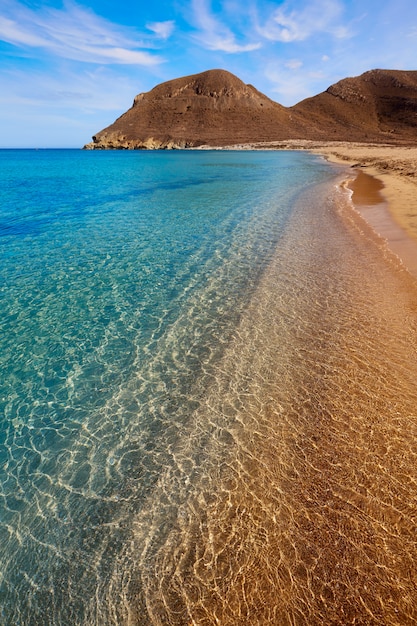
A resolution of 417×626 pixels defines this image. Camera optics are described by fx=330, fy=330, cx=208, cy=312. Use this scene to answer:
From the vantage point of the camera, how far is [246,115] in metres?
164

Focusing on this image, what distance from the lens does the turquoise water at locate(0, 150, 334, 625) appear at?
13.2 feet

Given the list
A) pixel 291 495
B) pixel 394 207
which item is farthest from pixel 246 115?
pixel 291 495

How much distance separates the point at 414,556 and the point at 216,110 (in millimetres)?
193505

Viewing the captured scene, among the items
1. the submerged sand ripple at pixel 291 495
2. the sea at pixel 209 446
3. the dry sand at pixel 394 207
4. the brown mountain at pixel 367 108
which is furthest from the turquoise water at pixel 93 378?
the brown mountain at pixel 367 108

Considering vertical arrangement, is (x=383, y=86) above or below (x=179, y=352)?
above

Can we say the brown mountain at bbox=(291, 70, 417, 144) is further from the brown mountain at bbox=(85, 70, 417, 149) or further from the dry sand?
the dry sand

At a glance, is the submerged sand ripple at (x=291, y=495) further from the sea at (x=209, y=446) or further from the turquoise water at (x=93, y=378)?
the turquoise water at (x=93, y=378)

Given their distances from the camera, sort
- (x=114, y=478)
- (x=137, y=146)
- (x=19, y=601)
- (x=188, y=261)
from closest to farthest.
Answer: (x=19, y=601) < (x=114, y=478) < (x=188, y=261) < (x=137, y=146)

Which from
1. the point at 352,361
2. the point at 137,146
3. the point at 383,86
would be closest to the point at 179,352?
the point at 352,361

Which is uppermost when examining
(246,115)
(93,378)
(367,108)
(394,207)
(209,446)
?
(367,108)

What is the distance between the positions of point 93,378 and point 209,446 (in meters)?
3.00

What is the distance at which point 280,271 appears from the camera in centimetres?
1202

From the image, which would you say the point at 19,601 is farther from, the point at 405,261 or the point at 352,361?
the point at 405,261

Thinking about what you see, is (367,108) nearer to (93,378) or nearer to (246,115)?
(246,115)
